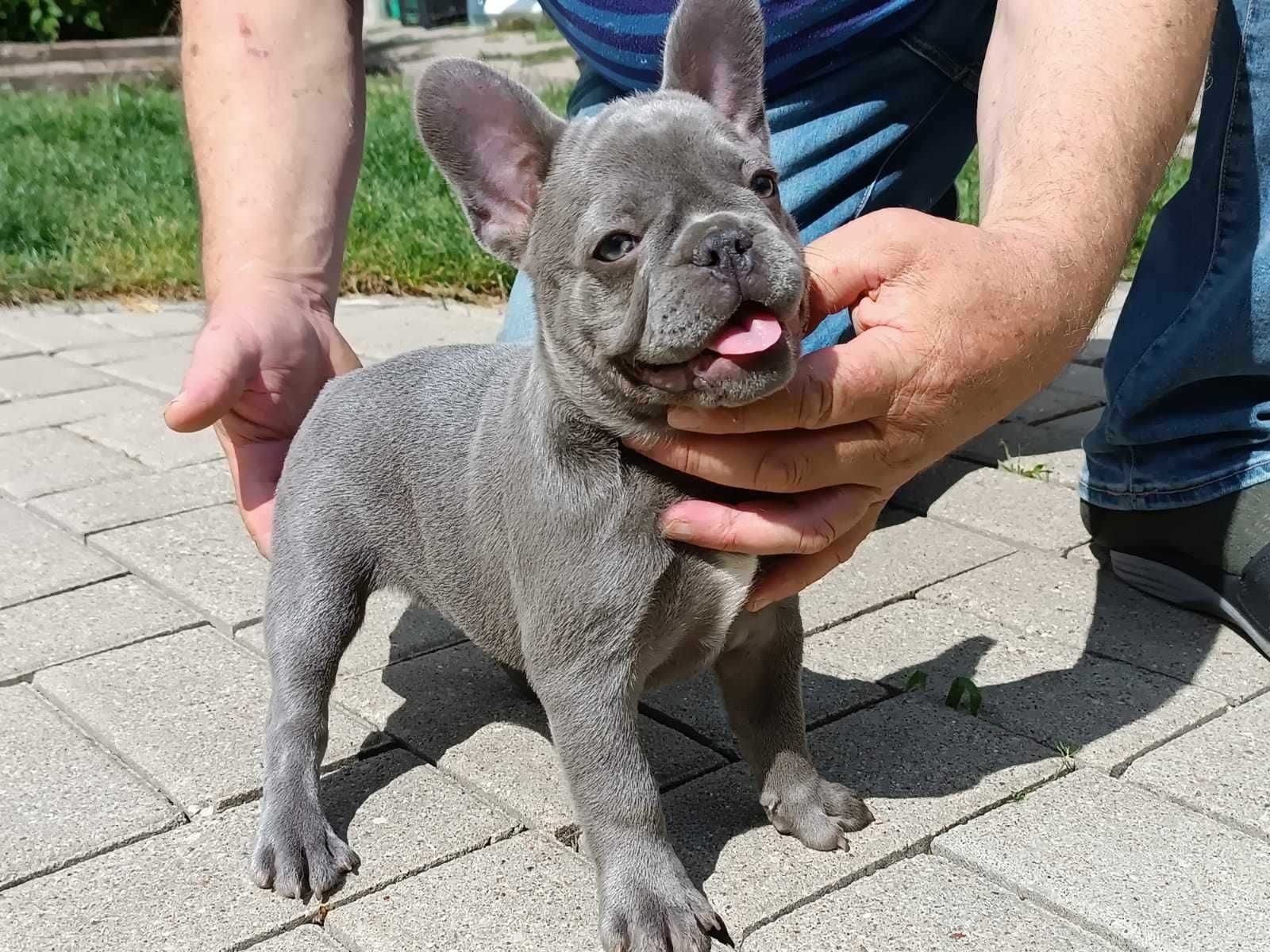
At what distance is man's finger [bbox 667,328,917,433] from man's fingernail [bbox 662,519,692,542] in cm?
15

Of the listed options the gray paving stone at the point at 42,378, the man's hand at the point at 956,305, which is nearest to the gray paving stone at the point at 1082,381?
the man's hand at the point at 956,305

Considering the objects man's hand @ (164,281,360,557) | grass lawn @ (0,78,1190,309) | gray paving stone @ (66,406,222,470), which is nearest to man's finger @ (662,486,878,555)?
man's hand @ (164,281,360,557)

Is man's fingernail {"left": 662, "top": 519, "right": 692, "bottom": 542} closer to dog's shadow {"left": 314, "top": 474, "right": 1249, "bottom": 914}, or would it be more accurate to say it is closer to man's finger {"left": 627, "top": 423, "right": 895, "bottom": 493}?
man's finger {"left": 627, "top": 423, "right": 895, "bottom": 493}

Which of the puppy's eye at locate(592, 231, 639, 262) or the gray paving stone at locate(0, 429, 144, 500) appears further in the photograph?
the gray paving stone at locate(0, 429, 144, 500)

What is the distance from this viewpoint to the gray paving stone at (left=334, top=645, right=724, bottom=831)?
2604 millimetres

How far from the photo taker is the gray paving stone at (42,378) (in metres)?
5.43

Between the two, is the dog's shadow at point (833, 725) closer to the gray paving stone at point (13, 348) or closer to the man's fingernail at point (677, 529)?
the man's fingernail at point (677, 529)

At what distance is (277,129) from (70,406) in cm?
233

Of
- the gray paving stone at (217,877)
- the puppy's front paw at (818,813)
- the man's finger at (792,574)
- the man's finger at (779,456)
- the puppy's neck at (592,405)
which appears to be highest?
the puppy's neck at (592,405)

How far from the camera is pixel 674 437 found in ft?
7.16

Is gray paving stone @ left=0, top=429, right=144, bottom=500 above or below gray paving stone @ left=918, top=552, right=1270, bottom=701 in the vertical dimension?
below

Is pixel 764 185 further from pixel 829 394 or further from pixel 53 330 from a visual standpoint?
pixel 53 330

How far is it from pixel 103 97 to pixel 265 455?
30.5ft

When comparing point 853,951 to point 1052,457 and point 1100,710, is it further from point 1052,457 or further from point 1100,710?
point 1052,457
